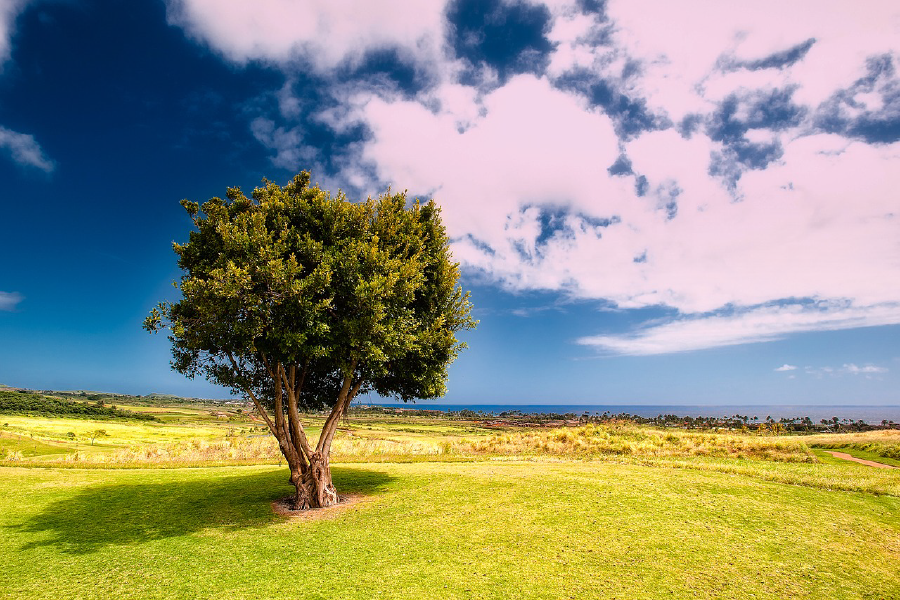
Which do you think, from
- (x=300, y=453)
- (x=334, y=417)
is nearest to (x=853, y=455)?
(x=334, y=417)

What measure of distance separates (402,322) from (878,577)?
12.5 metres

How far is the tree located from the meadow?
3.65 meters

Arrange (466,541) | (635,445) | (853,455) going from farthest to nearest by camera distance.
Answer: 1. (635,445)
2. (853,455)
3. (466,541)

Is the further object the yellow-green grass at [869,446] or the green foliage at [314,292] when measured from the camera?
the yellow-green grass at [869,446]

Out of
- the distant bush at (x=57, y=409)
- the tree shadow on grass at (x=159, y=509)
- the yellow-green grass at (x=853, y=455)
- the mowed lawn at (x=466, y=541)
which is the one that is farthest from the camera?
the distant bush at (x=57, y=409)

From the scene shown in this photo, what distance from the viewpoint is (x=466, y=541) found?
9.79 metres

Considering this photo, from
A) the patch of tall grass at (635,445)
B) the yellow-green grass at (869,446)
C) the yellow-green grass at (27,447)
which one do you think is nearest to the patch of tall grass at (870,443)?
the yellow-green grass at (869,446)

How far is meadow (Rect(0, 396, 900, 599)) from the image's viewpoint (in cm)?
774

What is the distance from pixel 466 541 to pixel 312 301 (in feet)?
25.7

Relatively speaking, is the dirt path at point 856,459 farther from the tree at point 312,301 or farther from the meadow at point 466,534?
the tree at point 312,301

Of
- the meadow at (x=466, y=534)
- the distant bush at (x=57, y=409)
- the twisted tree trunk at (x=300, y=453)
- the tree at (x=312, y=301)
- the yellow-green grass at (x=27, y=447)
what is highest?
the tree at (x=312, y=301)

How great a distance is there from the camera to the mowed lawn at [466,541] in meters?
7.68

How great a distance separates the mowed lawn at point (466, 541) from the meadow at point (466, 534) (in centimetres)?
5

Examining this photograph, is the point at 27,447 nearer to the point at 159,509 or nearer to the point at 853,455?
the point at 159,509
